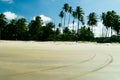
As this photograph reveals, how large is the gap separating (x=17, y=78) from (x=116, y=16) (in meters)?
114

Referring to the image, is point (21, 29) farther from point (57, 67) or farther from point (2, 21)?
point (57, 67)

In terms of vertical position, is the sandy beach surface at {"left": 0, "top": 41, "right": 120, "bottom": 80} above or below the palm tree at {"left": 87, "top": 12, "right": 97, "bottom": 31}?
below

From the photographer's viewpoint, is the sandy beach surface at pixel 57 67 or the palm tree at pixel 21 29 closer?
the sandy beach surface at pixel 57 67

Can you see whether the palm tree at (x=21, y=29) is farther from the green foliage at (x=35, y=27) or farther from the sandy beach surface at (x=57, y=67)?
the sandy beach surface at (x=57, y=67)

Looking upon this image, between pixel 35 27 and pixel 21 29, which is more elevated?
pixel 35 27

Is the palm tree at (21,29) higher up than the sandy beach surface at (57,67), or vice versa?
the palm tree at (21,29)

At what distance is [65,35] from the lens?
338 ft

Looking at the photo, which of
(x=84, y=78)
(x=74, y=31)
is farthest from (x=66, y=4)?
(x=84, y=78)

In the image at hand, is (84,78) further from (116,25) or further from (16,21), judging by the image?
(116,25)

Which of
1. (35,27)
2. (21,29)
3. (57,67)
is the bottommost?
(57,67)

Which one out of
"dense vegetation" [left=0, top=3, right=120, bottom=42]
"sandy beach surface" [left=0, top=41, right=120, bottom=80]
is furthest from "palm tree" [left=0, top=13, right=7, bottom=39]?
"sandy beach surface" [left=0, top=41, right=120, bottom=80]

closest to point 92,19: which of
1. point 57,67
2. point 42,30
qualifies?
point 42,30

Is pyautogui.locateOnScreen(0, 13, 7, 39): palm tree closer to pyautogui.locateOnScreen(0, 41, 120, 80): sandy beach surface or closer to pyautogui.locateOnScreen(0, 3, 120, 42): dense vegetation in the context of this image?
pyautogui.locateOnScreen(0, 3, 120, 42): dense vegetation

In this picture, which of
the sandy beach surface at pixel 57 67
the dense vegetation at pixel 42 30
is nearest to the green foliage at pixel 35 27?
the dense vegetation at pixel 42 30
